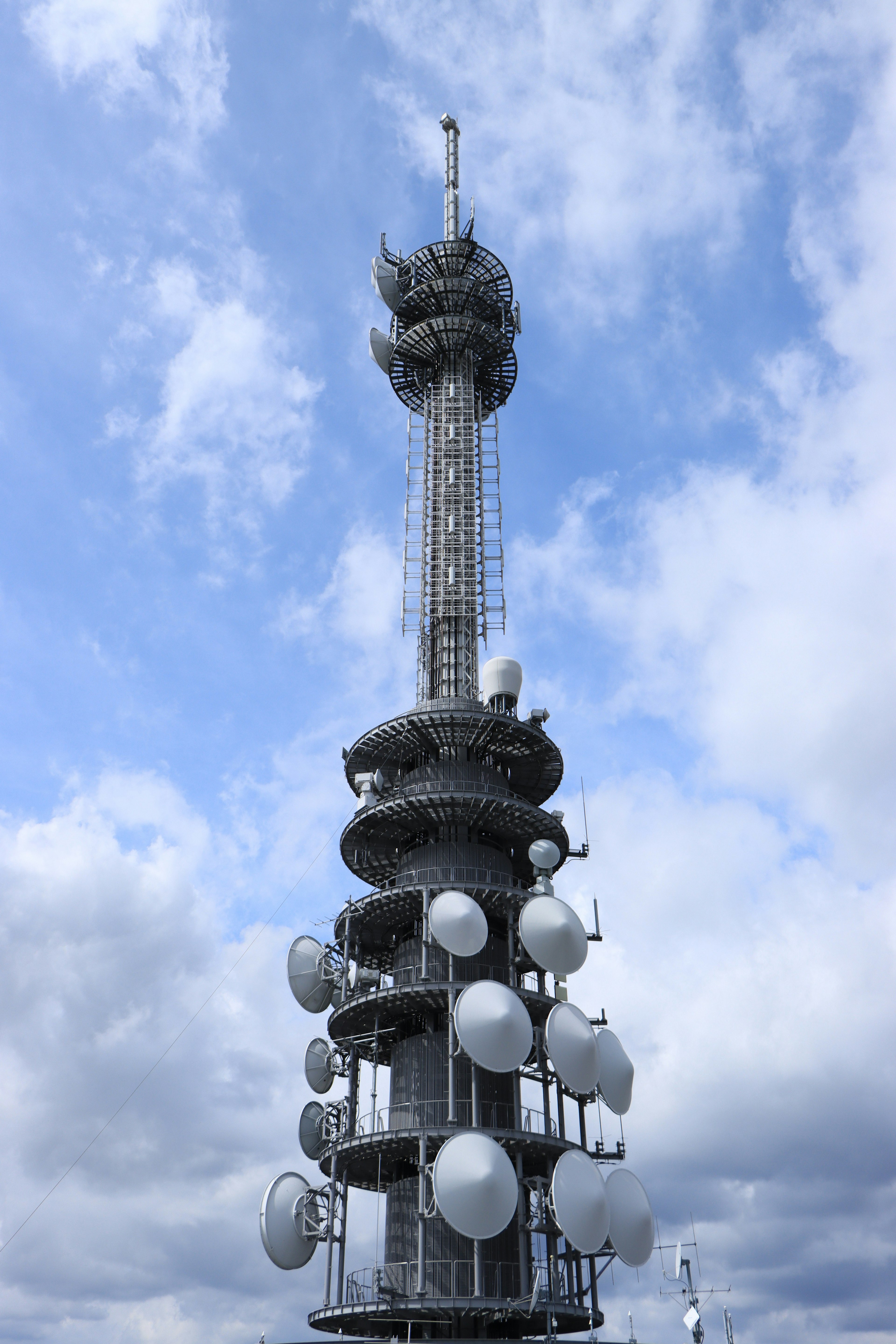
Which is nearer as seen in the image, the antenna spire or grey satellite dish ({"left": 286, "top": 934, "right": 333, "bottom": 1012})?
grey satellite dish ({"left": 286, "top": 934, "right": 333, "bottom": 1012})

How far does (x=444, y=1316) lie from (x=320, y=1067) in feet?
48.2

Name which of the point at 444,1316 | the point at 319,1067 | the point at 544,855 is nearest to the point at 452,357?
the point at 544,855

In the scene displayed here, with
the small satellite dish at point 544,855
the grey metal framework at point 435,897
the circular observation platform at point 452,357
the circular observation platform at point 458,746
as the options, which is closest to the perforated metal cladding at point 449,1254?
the grey metal framework at point 435,897

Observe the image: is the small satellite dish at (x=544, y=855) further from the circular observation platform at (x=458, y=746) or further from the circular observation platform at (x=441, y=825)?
the circular observation platform at (x=458, y=746)

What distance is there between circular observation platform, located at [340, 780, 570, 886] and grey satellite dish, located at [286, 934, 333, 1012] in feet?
20.7

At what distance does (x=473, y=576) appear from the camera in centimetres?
6638

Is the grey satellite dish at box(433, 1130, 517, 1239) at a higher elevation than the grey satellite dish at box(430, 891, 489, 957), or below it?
below

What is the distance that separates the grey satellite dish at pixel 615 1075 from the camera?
48.0m

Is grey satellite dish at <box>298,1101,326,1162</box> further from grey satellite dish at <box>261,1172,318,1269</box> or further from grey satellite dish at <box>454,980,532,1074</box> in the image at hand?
grey satellite dish at <box>454,980,532,1074</box>

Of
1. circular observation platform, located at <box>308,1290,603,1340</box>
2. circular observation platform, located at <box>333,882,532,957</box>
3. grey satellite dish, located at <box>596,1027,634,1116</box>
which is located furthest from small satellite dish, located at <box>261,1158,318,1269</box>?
grey satellite dish, located at <box>596,1027,634,1116</box>

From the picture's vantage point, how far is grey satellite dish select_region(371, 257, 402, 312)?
245ft

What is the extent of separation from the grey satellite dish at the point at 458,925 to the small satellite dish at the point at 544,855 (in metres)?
7.24

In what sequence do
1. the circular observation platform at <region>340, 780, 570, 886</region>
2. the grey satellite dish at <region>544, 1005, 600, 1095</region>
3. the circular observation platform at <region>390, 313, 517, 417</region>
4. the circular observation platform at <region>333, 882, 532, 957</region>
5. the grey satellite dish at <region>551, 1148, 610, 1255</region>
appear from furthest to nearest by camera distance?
the circular observation platform at <region>390, 313, 517, 417</region>, the circular observation platform at <region>340, 780, 570, 886</region>, the circular observation platform at <region>333, 882, 532, 957</region>, the grey satellite dish at <region>544, 1005, 600, 1095</region>, the grey satellite dish at <region>551, 1148, 610, 1255</region>

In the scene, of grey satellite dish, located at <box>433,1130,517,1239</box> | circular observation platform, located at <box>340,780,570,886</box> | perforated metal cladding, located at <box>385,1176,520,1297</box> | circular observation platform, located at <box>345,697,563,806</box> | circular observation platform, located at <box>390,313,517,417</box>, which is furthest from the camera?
circular observation platform, located at <box>390,313,517,417</box>
